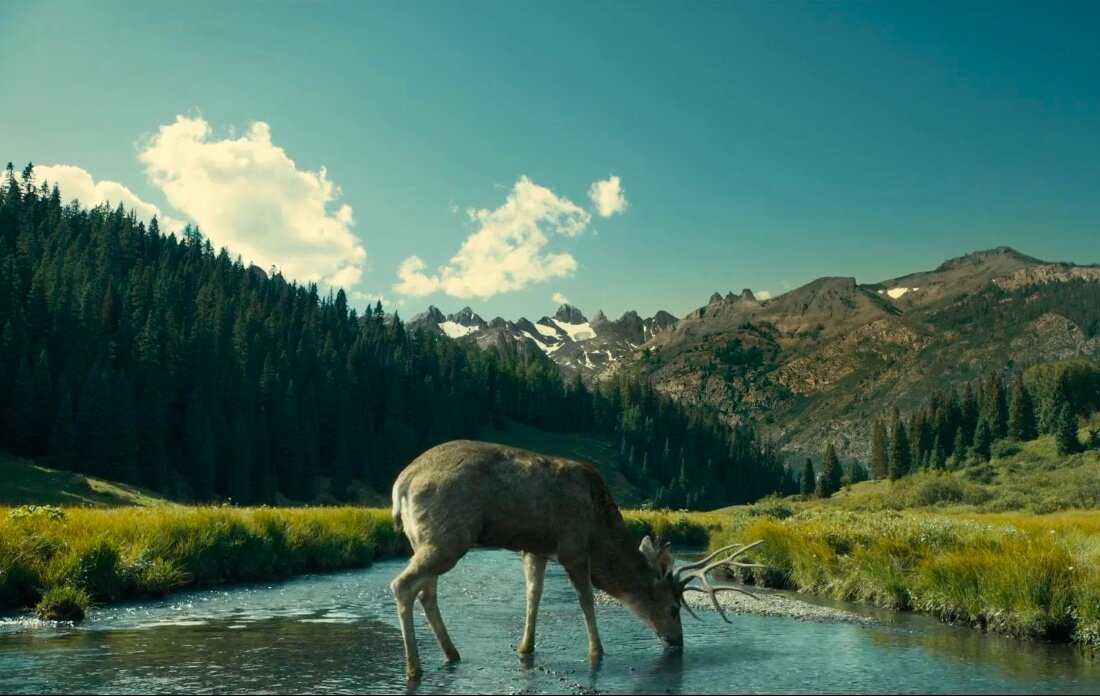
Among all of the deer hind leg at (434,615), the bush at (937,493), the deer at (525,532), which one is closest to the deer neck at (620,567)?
the deer at (525,532)

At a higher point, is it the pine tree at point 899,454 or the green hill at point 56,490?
the pine tree at point 899,454

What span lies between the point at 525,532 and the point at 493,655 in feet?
8.02

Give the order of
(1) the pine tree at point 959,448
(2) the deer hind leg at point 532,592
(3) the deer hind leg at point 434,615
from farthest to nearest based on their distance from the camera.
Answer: (1) the pine tree at point 959,448 < (2) the deer hind leg at point 532,592 < (3) the deer hind leg at point 434,615

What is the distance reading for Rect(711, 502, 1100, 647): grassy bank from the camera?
16.1 m

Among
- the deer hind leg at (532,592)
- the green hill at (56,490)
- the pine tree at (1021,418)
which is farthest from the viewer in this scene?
the pine tree at (1021,418)

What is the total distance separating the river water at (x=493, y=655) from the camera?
11484 mm

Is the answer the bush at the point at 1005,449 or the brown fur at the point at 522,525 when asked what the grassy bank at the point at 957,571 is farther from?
the bush at the point at 1005,449

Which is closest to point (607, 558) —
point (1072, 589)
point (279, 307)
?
point (1072, 589)

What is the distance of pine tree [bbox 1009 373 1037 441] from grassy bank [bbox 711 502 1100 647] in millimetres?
149958

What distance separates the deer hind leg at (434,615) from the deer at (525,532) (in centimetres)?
1

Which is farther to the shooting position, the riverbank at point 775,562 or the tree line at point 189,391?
the tree line at point 189,391

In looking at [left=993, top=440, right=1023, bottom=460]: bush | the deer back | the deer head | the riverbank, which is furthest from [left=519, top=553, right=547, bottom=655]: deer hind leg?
[left=993, top=440, right=1023, bottom=460]: bush

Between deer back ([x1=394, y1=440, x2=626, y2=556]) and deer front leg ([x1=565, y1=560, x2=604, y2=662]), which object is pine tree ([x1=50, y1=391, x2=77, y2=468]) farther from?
deer front leg ([x1=565, y1=560, x2=604, y2=662])

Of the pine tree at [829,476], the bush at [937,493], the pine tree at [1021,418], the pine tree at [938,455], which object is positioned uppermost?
the pine tree at [1021,418]
